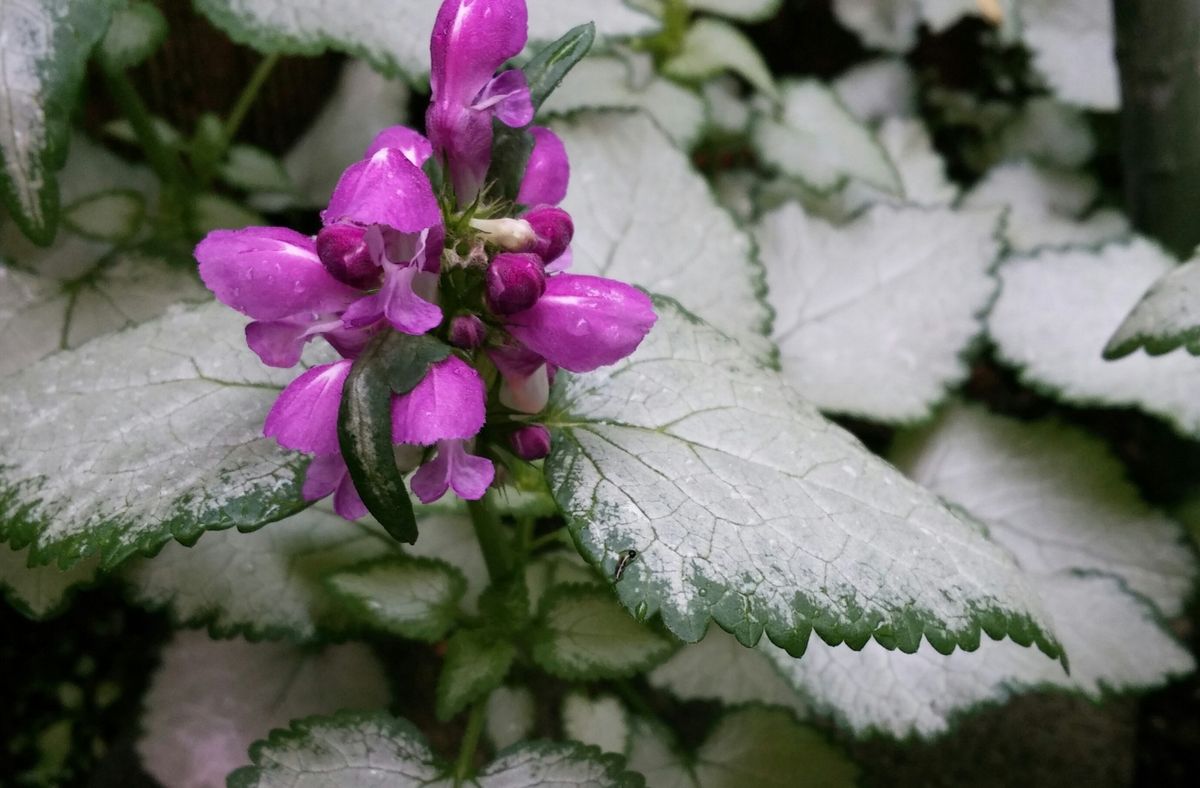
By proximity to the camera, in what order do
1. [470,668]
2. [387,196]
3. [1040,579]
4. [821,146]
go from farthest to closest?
[821,146] → [1040,579] → [470,668] → [387,196]

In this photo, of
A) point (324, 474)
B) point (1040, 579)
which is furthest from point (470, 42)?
point (1040, 579)

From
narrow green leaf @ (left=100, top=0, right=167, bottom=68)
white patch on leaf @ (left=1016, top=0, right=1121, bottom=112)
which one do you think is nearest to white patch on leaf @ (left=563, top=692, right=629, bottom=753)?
narrow green leaf @ (left=100, top=0, right=167, bottom=68)

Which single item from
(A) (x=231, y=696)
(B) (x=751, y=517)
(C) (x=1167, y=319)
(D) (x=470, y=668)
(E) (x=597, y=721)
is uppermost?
(C) (x=1167, y=319)

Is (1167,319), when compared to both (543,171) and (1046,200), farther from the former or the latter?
(1046,200)

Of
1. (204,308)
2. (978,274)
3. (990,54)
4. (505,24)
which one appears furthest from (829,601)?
(990,54)

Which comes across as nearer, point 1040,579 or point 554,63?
point 554,63

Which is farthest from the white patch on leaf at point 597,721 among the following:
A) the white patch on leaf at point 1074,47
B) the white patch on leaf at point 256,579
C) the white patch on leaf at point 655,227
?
the white patch on leaf at point 1074,47
